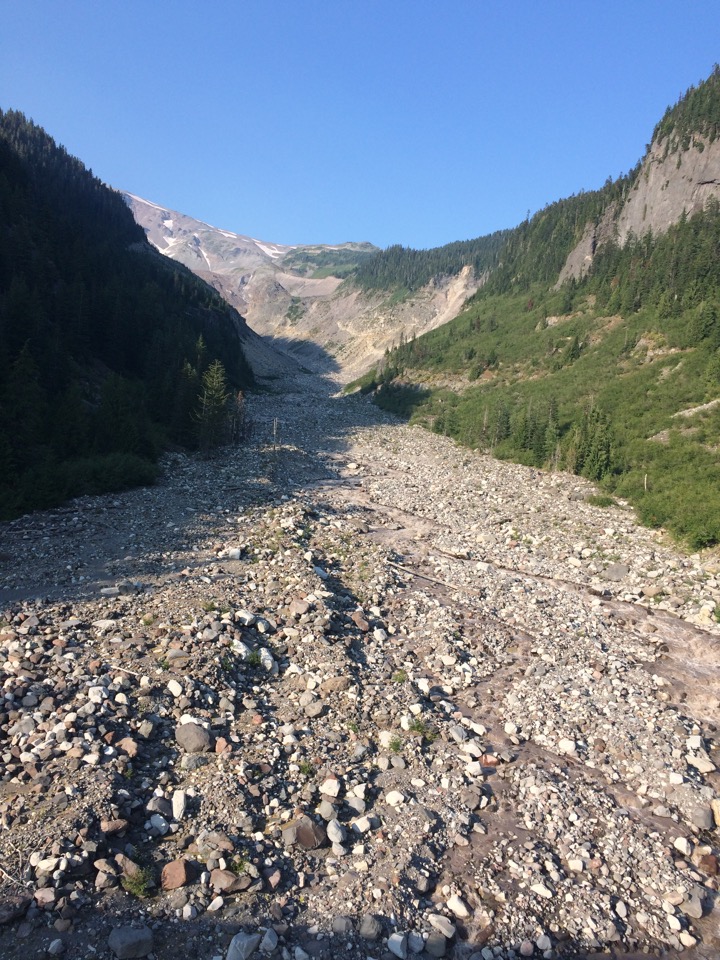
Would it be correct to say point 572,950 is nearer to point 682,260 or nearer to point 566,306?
point 682,260

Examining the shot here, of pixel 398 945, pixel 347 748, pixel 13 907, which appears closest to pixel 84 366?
pixel 347 748

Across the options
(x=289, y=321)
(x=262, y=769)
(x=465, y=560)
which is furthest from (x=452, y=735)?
(x=289, y=321)

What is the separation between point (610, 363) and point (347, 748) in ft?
131

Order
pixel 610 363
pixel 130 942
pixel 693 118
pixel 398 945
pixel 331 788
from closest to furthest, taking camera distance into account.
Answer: pixel 130 942
pixel 398 945
pixel 331 788
pixel 610 363
pixel 693 118

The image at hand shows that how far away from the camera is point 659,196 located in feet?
199

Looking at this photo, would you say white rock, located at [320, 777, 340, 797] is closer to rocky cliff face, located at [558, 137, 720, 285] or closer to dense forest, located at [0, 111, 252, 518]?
dense forest, located at [0, 111, 252, 518]

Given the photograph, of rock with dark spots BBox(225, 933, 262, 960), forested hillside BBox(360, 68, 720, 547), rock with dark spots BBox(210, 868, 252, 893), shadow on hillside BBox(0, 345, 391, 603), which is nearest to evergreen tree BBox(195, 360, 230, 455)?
shadow on hillside BBox(0, 345, 391, 603)

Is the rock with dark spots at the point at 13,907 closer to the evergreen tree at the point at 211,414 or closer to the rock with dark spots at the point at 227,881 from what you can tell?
the rock with dark spots at the point at 227,881

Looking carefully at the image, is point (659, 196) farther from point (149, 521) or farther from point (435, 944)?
point (435, 944)

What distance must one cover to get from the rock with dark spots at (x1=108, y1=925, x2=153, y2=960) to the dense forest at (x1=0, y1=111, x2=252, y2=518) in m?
17.1

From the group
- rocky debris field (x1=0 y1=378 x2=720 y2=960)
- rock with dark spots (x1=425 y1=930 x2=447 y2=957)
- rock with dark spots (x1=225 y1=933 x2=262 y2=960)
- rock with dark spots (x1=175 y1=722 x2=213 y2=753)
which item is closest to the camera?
rock with dark spots (x1=225 y1=933 x2=262 y2=960)

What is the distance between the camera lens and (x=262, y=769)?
29.5 ft

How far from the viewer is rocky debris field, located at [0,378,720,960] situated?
681cm

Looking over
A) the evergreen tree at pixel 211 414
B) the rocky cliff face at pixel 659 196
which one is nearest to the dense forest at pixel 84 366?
the evergreen tree at pixel 211 414
